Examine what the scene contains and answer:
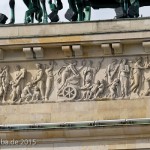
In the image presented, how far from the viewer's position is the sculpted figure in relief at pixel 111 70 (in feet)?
50.4

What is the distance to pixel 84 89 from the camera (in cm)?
1539

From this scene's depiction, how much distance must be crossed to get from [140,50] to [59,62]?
160 centimetres

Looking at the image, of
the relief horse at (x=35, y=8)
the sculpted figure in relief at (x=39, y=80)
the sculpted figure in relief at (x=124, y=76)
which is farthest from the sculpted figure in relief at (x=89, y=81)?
the relief horse at (x=35, y=8)

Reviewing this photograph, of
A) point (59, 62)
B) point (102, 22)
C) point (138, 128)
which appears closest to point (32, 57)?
point (59, 62)

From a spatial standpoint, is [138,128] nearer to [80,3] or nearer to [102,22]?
[102,22]

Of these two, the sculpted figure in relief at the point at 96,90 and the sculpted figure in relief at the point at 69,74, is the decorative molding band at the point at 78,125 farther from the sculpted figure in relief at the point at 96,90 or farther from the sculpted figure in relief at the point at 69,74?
the sculpted figure in relief at the point at 69,74

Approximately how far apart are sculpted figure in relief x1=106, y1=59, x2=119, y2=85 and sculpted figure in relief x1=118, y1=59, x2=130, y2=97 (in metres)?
0.10

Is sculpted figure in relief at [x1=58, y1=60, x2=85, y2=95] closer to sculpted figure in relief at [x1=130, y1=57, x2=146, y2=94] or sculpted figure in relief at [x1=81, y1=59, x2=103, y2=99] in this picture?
sculpted figure in relief at [x1=81, y1=59, x2=103, y2=99]

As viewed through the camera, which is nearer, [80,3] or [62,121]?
[62,121]

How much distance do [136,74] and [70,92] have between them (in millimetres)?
1312

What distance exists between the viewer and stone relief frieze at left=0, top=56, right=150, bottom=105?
15.3 meters

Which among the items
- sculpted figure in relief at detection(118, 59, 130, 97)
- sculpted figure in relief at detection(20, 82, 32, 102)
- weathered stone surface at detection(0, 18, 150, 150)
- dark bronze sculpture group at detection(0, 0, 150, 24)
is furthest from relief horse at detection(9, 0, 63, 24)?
sculpted figure in relief at detection(118, 59, 130, 97)

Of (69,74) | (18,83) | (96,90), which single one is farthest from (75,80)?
(18,83)

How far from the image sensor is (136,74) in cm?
1526
